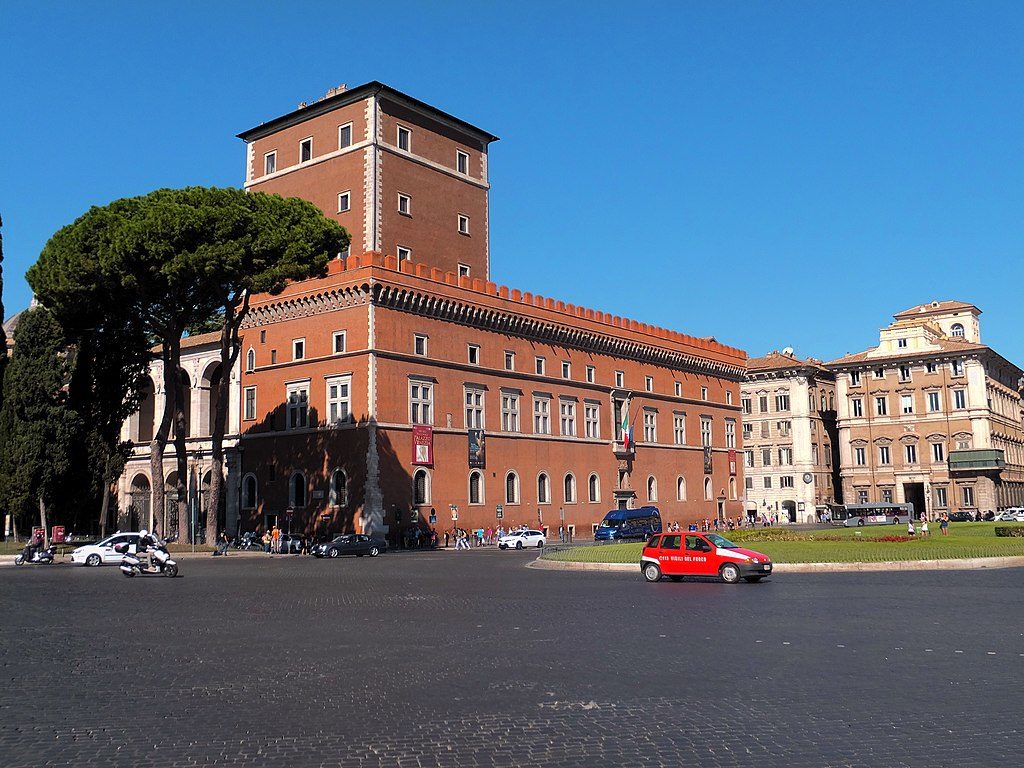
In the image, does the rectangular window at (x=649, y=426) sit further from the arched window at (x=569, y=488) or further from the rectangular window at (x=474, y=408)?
the rectangular window at (x=474, y=408)

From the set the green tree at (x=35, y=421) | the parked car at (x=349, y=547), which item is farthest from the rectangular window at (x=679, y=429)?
the green tree at (x=35, y=421)

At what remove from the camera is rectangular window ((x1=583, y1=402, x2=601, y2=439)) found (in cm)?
5984

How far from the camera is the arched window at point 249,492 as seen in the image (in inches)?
1978

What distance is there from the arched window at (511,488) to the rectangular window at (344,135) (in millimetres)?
20746

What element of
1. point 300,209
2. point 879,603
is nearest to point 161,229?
point 300,209

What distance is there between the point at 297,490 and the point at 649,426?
87.9 ft

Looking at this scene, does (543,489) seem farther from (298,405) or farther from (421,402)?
(298,405)

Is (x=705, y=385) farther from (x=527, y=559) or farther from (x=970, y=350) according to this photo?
(x=527, y=559)

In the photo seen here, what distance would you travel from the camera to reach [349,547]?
39.7 metres

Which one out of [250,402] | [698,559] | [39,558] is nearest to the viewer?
[698,559]

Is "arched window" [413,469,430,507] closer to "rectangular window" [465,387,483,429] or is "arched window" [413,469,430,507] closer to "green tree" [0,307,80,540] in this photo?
"rectangular window" [465,387,483,429]

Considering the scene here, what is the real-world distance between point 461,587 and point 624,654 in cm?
1100

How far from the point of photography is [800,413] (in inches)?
3346

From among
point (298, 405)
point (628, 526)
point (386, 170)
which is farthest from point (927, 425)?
point (298, 405)
